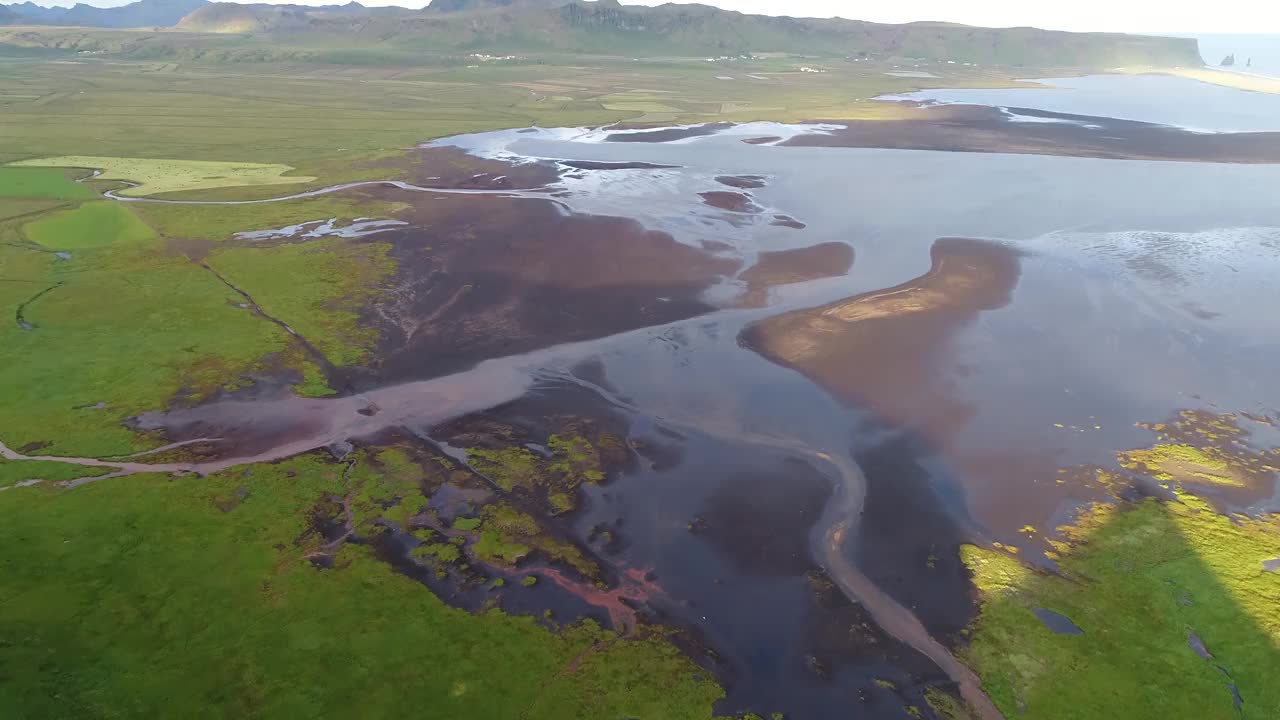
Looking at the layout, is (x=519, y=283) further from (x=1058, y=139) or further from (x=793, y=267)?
(x=1058, y=139)

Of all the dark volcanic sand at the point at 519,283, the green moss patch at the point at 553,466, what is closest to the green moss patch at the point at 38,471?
the dark volcanic sand at the point at 519,283

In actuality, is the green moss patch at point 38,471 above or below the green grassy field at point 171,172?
below

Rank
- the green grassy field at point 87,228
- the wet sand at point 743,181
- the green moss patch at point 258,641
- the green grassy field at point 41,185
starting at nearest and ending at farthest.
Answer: the green moss patch at point 258,641, the green grassy field at point 87,228, the green grassy field at point 41,185, the wet sand at point 743,181

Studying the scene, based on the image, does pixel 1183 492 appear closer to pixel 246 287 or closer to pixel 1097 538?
pixel 1097 538

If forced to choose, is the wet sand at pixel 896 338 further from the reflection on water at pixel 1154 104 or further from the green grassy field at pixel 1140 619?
the reflection on water at pixel 1154 104

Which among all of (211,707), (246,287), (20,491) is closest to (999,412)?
(211,707)

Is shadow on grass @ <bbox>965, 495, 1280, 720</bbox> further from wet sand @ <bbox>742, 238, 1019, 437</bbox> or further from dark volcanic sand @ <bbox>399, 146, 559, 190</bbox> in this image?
dark volcanic sand @ <bbox>399, 146, 559, 190</bbox>
